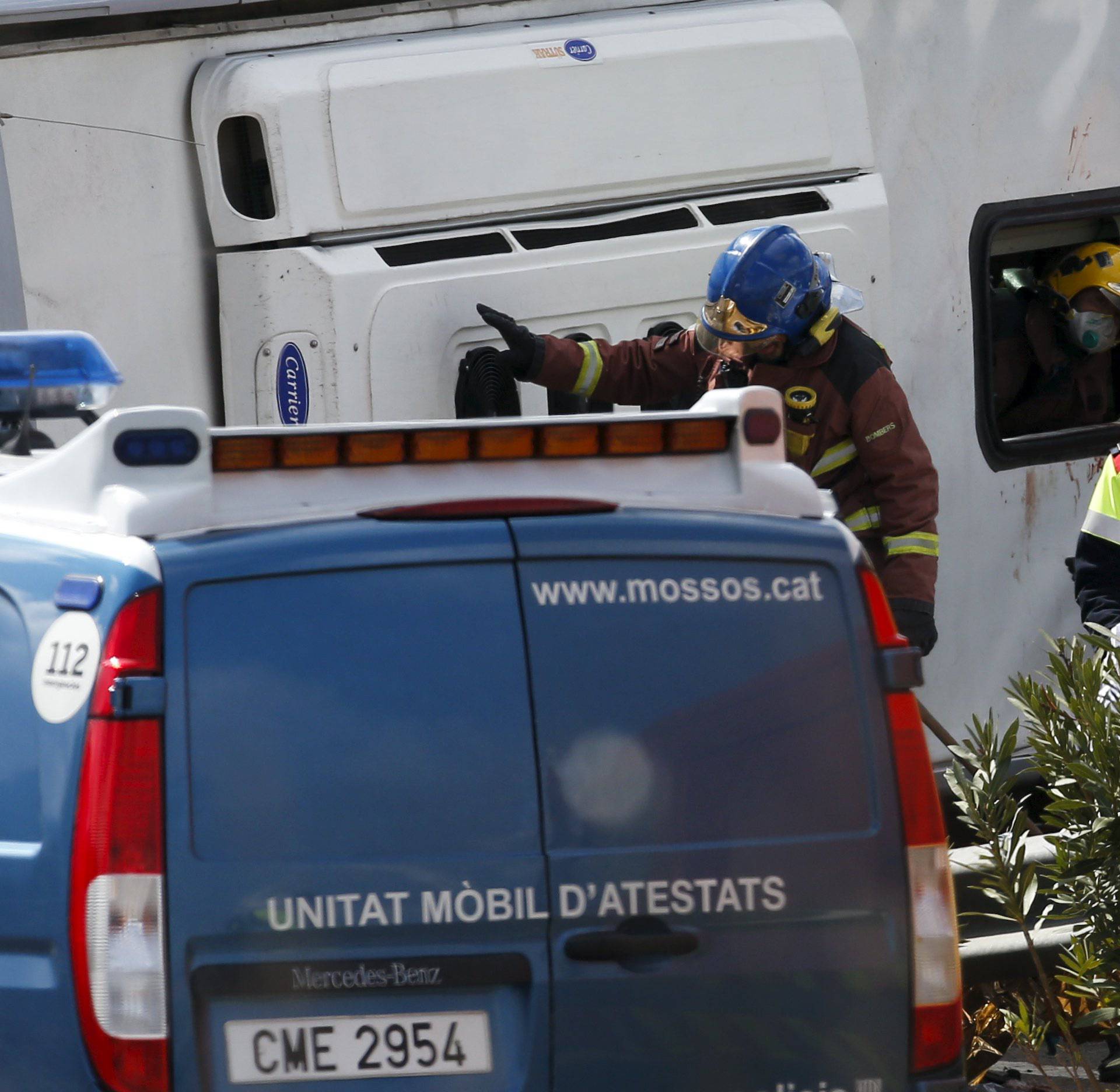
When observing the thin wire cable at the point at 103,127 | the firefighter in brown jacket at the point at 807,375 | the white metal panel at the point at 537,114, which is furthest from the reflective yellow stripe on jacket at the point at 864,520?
the thin wire cable at the point at 103,127

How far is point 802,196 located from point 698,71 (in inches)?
20.2

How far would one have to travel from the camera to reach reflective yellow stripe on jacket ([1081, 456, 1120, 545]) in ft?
16.4

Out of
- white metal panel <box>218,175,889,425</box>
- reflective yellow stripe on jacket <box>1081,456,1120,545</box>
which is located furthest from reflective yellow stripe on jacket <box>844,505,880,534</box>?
white metal panel <box>218,175,889,425</box>

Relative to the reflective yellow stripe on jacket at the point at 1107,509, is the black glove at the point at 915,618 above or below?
below

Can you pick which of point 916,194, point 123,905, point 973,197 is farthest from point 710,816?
point 973,197

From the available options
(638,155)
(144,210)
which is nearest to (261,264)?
(144,210)

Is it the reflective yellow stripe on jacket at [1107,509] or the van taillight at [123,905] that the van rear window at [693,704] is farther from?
the reflective yellow stripe on jacket at [1107,509]

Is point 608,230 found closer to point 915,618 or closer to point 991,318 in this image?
point 915,618

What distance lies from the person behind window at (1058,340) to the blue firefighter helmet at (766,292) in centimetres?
139

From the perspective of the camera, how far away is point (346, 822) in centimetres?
266

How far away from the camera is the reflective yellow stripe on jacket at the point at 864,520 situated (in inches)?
212

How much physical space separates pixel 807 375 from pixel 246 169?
1731 mm

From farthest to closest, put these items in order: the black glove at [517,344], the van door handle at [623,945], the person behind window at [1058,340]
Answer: the person behind window at [1058,340] < the black glove at [517,344] < the van door handle at [623,945]

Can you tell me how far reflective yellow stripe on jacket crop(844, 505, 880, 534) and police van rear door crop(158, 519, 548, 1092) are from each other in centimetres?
279
